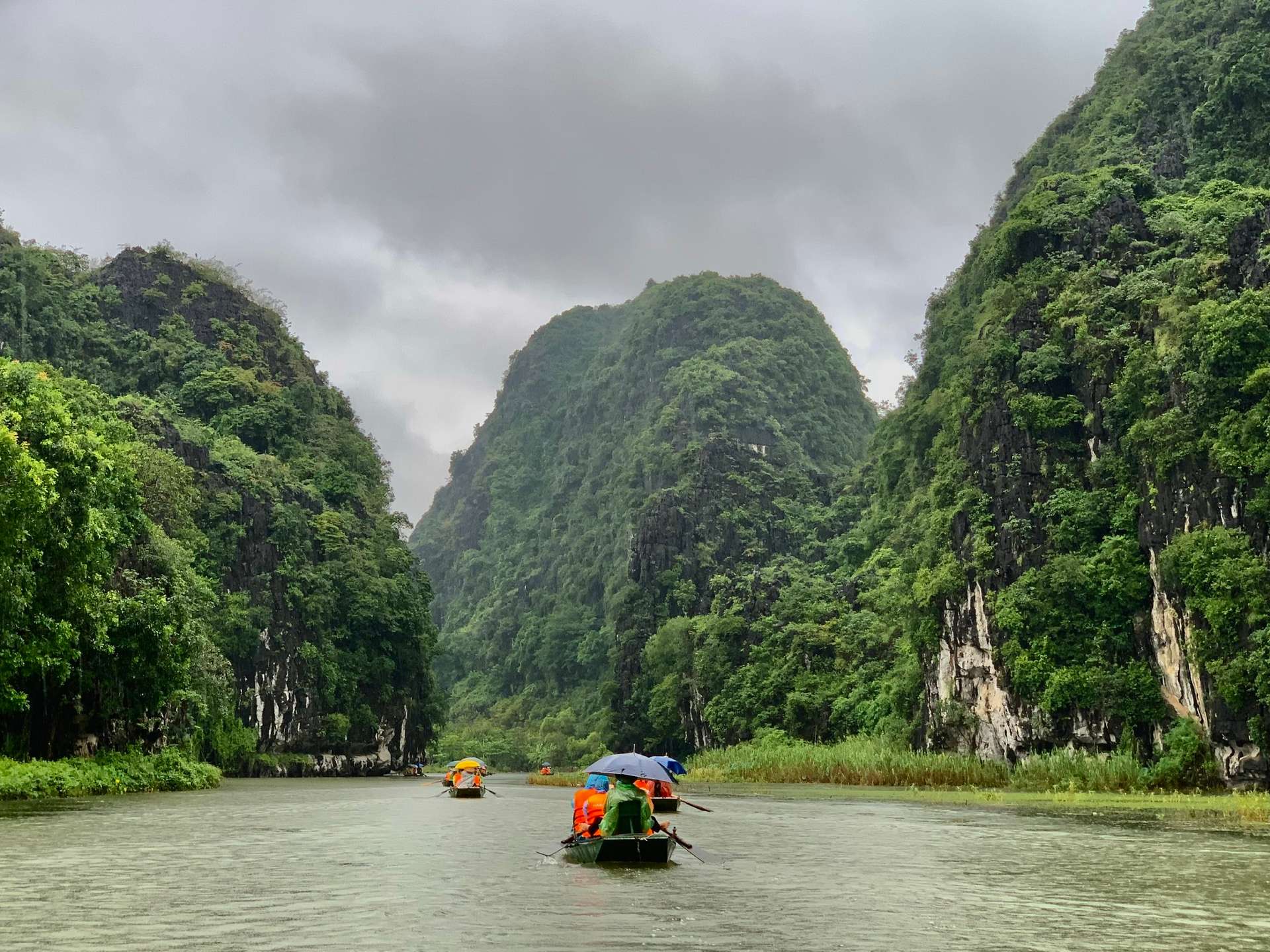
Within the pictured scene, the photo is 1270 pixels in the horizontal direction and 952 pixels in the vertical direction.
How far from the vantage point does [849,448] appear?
4936 inches

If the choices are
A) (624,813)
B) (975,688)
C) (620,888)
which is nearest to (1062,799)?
(975,688)

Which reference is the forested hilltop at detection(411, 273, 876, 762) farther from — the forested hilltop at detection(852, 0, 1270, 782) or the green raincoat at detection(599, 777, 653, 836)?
the green raincoat at detection(599, 777, 653, 836)

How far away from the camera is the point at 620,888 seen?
1341 centimetres

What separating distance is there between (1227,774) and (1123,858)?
18.8 metres

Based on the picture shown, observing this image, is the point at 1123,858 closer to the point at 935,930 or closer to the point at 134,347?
the point at 935,930

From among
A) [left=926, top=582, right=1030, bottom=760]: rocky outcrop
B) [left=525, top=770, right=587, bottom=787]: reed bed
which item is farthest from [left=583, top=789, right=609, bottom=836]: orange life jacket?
[left=525, top=770, right=587, bottom=787]: reed bed

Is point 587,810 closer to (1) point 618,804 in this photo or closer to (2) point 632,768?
(2) point 632,768

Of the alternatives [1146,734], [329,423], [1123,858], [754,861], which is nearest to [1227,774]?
[1146,734]

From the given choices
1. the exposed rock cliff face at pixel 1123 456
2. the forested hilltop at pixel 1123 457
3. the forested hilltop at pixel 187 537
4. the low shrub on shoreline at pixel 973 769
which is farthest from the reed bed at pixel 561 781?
the exposed rock cliff face at pixel 1123 456

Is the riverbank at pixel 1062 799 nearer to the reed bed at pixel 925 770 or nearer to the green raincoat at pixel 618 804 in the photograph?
the reed bed at pixel 925 770

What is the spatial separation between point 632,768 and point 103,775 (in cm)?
2230

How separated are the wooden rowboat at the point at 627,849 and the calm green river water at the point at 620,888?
0.24 metres

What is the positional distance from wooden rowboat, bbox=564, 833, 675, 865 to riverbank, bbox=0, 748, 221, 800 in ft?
57.0

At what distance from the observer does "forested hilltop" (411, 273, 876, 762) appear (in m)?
85.7
